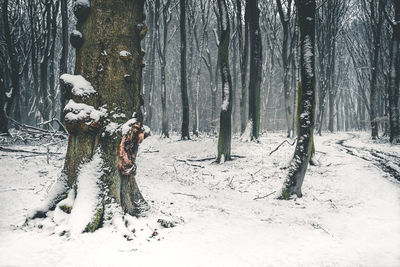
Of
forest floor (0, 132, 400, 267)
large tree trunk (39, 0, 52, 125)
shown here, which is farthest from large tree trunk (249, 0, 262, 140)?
large tree trunk (39, 0, 52, 125)

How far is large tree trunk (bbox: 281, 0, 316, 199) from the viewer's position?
17.5 feet

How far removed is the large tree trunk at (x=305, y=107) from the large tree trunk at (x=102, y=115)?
3317 millimetres

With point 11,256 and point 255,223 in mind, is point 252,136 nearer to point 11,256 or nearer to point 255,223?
point 255,223

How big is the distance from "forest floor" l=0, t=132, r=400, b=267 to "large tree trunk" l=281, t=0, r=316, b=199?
391 mm

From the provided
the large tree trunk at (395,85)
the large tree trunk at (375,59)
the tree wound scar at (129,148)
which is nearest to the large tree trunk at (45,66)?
the tree wound scar at (129,148)

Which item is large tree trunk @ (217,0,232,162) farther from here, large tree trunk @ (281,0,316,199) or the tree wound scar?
the tree wound scar

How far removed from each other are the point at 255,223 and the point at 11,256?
119 inches

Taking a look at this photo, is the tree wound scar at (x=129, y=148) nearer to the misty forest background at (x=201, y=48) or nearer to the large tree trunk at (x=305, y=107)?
the large tree trunk at (x=305, y=107)

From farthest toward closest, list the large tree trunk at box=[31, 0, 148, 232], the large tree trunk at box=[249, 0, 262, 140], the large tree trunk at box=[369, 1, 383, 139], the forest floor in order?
the large tree trunk at box=[369, 1, 383, 139]
the large tree trunk at box=[249, 0, 262, 140]
the large tree trunk at box=[31, 0, 148, 232]
the forest floor

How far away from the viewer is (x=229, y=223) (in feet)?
12.6

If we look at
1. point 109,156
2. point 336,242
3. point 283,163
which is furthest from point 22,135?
point 336,242

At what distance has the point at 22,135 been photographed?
28.4ft

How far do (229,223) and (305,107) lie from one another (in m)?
3.00

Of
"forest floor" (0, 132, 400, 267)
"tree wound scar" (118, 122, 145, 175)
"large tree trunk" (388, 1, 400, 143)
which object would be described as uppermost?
"large tree trunk" (388, 1, 400, 143)
